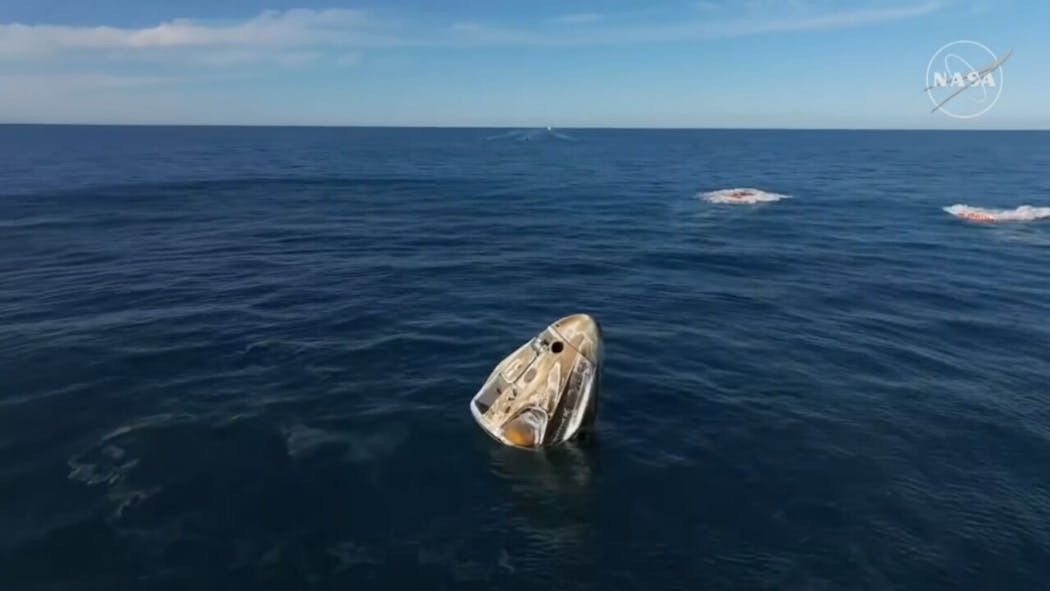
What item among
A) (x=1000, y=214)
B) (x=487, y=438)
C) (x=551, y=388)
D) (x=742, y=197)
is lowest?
(x=487, y=438)

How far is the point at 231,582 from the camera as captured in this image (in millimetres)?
25234

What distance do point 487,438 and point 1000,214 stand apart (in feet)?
361

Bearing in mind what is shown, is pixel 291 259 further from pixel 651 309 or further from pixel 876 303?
pixel 876 303

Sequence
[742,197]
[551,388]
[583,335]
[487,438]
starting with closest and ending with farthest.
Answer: [583,335] → [551,388] → [487,438] → [742,197]

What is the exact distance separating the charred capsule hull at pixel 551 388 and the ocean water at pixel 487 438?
149 centimetres

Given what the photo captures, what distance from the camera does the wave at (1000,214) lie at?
107 meters

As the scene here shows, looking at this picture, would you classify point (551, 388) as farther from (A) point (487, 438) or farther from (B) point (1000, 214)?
A: (B) point (1000, 214)

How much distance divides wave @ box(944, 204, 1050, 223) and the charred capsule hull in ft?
334

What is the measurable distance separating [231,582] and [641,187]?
459 ft

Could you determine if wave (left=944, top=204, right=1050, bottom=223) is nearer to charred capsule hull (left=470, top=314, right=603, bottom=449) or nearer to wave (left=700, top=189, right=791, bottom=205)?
wave (left=700, top=189, right=791, bottom=205)

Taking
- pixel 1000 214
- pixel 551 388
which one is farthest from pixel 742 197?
pixel 551 388

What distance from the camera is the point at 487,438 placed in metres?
35.5

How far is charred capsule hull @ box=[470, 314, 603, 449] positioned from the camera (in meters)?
32.5

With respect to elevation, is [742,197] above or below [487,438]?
above
